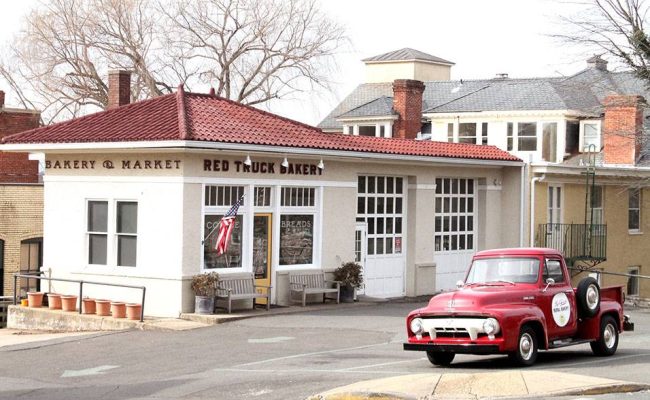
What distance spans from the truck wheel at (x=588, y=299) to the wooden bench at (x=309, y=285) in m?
9.28

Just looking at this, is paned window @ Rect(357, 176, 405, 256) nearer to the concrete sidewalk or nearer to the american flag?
the american flag

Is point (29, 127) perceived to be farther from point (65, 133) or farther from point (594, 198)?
point (594, 198)

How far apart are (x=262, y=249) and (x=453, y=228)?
822cm

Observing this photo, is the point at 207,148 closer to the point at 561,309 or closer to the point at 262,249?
the point at 262,249

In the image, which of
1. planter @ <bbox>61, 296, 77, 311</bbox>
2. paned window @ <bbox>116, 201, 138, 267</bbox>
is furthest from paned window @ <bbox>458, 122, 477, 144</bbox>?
planter @ <bbox>61, 296, 77, 311</bbox>

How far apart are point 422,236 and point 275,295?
20.2 ft

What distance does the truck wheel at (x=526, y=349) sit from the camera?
54.7ft

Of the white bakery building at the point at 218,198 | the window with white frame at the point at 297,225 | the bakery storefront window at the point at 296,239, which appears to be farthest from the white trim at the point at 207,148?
the bakery storefront window at the point at 296,239

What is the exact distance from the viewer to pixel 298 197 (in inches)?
1069

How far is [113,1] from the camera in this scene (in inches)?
1946

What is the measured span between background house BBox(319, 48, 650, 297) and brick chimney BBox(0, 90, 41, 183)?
42.1 feet

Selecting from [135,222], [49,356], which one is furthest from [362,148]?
[49,356]

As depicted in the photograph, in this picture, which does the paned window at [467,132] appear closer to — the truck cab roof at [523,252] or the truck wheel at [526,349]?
the truck cab roof at [523,252]

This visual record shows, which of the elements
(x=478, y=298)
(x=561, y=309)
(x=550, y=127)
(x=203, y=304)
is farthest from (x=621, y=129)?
(x=478, y=298)
